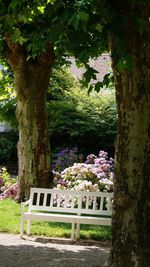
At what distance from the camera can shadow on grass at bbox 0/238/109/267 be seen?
7082mm

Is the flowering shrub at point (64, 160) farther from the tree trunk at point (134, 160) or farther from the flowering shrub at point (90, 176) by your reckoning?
the tree trunk at point (134, 160)

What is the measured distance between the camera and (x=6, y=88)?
55.0 ft

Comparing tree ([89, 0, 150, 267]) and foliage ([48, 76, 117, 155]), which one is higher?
foliage ([48, 76, 117, 155])

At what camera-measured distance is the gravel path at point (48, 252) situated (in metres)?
7.11

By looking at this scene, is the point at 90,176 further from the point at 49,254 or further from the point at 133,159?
the point at 133,159

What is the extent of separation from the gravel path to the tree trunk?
1.15 m

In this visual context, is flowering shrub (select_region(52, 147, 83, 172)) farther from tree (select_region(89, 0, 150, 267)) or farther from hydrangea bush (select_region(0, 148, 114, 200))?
tree (select_region(89, 0, 150, 267))

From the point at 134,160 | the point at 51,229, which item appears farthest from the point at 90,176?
the point at 134,160

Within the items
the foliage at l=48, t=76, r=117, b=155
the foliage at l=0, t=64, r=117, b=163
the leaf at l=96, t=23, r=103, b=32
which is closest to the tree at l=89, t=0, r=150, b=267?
the leaf at l=96, t=23, r=103, b=32

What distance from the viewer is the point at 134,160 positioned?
19.8 ft

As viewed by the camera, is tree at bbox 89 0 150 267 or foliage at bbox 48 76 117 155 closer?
tree at bbox 89 0 150 267

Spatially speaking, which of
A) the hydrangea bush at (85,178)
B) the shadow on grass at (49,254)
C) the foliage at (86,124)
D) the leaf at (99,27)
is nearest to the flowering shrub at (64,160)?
the hydrangea bush at (85,178)

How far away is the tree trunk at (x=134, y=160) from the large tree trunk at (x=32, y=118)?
6.28 meters

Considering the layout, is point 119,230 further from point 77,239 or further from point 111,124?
point 111,124
